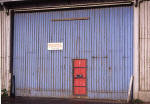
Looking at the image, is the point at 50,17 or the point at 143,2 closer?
the point at 143,2

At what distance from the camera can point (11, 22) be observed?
44.9 ft

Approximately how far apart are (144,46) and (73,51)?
11.2 ft

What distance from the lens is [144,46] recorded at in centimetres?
1166

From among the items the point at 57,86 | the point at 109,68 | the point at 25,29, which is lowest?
the point at 57,86

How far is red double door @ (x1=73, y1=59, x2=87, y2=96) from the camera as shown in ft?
41.2

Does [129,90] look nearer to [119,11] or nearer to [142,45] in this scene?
[142,45]

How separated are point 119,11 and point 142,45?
196 cm

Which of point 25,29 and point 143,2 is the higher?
point 143,2

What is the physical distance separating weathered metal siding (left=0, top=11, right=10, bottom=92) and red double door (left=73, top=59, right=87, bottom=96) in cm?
358

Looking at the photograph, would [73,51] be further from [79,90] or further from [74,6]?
[74,6]

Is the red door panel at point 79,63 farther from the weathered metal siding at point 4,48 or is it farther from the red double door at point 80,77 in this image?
the weathered metal siding at point 4,48

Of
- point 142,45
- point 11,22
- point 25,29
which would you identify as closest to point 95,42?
point 142,45

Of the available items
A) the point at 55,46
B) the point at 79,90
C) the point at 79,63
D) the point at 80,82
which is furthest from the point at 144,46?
the point at 55,46

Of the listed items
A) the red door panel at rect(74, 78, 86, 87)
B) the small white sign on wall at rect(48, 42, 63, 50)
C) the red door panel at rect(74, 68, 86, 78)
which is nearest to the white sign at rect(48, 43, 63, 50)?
the small white sign on wall at rect(48, 42, 63, 50)
